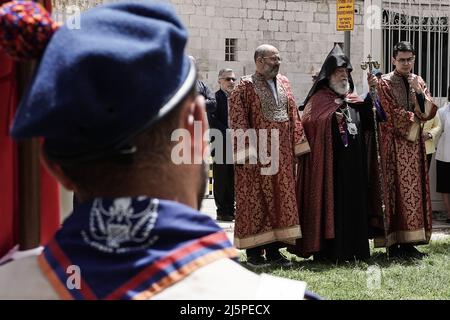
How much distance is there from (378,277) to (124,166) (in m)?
4.91

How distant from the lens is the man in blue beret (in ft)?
3.94

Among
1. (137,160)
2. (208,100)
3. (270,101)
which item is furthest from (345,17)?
(137,160)

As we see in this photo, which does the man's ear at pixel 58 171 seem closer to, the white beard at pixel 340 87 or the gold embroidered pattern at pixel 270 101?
the gold embroidered pattern at pixel 270 101

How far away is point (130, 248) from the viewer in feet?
3.97

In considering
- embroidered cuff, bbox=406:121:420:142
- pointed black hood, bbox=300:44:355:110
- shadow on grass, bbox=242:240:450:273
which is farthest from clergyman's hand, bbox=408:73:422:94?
shadow on grass, bbox=242:240:450:273

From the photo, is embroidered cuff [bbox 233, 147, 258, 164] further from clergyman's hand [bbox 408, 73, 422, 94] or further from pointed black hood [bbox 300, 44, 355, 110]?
clergyman's hand [bbox 408, 73, 422, 94]

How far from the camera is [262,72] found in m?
6.54

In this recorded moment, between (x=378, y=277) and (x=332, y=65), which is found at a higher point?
(x=332, y=65)

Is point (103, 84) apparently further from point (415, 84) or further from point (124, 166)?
point (415, 84)

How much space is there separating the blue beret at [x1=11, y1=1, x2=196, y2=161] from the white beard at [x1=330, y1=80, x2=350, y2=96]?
551 centimetres

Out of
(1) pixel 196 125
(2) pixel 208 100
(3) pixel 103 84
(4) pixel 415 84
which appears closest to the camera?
(3) pixel 103 84

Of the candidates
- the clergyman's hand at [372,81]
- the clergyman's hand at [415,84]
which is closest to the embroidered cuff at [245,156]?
the clergyman's hand at [372,81]
